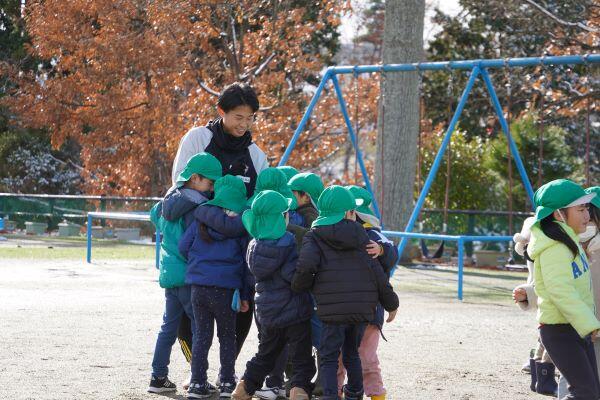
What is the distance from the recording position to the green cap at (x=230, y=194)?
672 cm

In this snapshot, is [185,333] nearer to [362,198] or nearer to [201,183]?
[201,183]

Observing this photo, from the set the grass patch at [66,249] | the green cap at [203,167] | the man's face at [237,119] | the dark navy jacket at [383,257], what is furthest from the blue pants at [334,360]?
the grass patch at [66,249]

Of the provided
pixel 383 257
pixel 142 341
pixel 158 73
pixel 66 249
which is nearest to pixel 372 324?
pixel 383 257

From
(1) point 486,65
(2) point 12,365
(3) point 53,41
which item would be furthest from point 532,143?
(2) point 12,365

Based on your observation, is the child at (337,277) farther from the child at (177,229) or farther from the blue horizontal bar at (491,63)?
the blue horizontal bar at (491,63)

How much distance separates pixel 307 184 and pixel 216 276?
77 centimetres

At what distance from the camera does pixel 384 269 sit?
21.5ft

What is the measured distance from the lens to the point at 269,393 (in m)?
6.88

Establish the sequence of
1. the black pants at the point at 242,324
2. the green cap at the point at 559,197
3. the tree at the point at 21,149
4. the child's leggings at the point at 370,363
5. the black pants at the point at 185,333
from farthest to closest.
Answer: the tree at the point at 21,149
the black pants at the point at 185,333
the black pants at the point at 242,324
the child's leggings at the point at 370,363
the green cap at the point at 559,197

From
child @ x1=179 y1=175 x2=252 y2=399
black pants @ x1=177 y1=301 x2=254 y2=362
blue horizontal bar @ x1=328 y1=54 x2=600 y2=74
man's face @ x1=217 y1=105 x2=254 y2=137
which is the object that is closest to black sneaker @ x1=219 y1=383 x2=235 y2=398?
child @ x1=179 y1=175 x2=252 y2=399

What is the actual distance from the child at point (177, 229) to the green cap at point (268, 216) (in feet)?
1.74

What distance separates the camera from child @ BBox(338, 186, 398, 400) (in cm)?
649

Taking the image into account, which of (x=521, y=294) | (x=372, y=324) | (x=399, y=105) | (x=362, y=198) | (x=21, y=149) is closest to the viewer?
(x=521, y=294)

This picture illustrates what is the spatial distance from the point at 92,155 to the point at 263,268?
2347 centimetres
